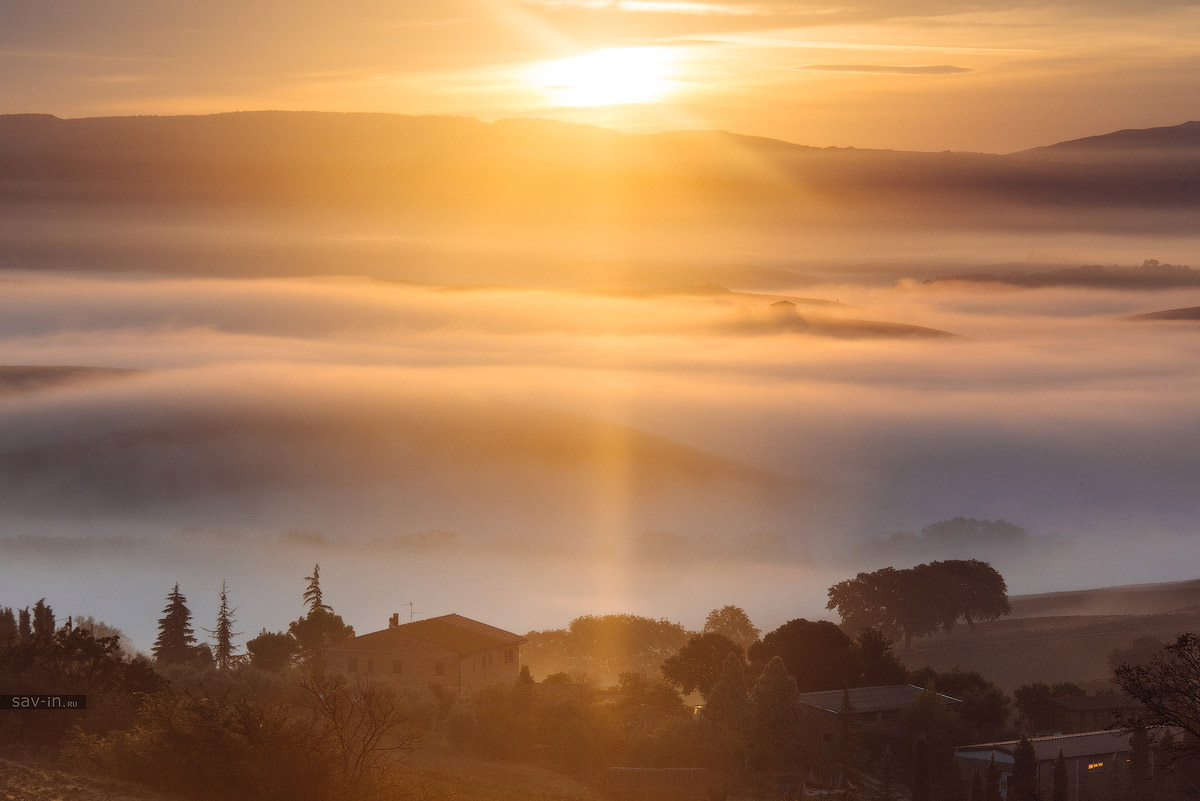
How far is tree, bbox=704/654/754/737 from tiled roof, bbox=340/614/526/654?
53.9 ft

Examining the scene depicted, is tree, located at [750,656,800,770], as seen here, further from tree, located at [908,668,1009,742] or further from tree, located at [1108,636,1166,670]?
tree, located at [1108,636,1166,670]

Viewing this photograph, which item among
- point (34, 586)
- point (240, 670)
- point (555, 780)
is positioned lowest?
point (555, 780)

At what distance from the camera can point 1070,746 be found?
49.0 m

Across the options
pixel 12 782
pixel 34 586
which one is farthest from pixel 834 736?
pixel 34 586

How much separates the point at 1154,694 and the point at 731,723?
29836mm

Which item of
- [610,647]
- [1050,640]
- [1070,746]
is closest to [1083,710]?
[1070,746]

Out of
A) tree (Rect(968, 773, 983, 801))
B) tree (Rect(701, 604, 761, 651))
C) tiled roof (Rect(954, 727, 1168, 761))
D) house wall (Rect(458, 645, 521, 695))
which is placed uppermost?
tree (Rect(701, 604, 761, 651))

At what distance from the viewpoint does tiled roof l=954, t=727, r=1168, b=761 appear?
4819cm

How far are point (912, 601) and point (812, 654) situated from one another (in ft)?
141

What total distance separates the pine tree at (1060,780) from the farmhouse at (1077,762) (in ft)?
2.18

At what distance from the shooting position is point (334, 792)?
92.4ft

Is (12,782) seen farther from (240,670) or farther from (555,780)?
(240,670)

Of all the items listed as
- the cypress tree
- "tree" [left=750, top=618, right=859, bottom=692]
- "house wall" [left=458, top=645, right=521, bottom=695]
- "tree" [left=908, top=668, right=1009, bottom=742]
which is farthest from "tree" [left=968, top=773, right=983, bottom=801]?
"house wall" [left=458, top=645, right=521, bottom=695]

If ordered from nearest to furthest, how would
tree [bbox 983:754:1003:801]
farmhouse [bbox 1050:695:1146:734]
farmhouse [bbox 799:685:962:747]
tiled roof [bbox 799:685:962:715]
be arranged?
1. tree [bbox 983:754:1003:801]
2. farmhouse [bbox 799:685:962:747]
3. tiled roof [bbox 799:685:962:715]
4. farmhouse [bbox 1050:695:1146:734]
